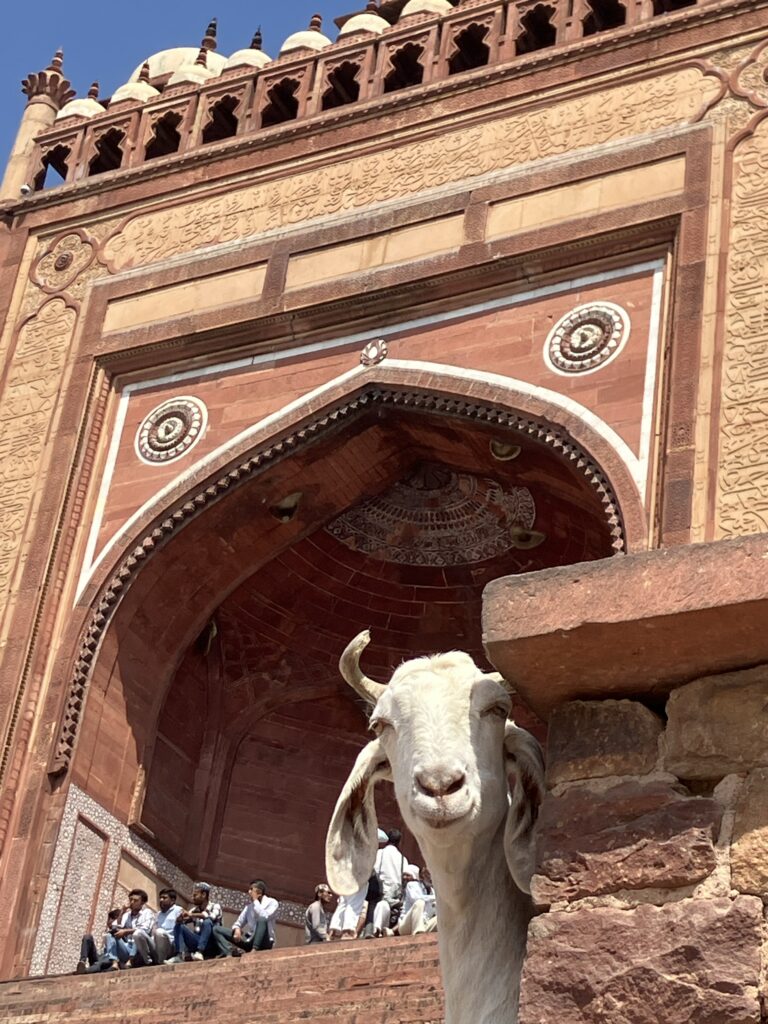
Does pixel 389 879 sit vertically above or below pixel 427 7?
A: below

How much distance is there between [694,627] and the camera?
62.4 inches

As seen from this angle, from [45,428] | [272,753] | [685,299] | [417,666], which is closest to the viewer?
[417,666]

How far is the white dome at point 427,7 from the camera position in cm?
1034

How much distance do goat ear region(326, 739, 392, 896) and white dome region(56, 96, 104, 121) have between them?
9768 millimetres

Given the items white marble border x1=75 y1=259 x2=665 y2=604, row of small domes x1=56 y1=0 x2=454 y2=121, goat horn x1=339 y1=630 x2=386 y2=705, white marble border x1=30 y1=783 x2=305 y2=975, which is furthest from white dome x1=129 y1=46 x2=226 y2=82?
goat horn x1=339 y1=630 x2=386 y2=705

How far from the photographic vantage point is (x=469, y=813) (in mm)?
1627

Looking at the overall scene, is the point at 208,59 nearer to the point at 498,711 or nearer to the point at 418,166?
the point at 418,166

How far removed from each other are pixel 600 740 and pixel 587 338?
7.02 m

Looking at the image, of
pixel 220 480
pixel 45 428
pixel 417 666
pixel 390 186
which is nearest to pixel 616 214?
pixel 390 186

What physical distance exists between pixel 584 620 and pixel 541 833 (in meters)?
0.18

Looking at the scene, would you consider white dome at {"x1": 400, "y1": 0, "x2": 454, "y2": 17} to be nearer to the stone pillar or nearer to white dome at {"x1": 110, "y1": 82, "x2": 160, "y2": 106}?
white dome at {"x1": 110, "y1": 82, "x2": 160, "y2": 106}

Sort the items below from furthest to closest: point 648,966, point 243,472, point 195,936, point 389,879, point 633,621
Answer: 1. point 243,472
2. point 389,879
3. point 195,936
4. point 633,621
5. point 648,966

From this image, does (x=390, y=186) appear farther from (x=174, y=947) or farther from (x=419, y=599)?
(x=174, y=947)

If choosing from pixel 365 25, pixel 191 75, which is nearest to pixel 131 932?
pixel 365 25
